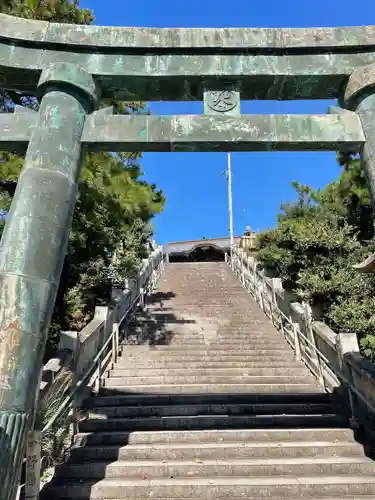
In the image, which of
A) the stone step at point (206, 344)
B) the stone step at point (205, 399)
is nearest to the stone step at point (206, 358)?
the stone step at point (206, 344)

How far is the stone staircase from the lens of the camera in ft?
15.0

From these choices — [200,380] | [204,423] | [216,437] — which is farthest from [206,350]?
[216,437]

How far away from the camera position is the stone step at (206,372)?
25.4 feet

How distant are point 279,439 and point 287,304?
5.47 meters

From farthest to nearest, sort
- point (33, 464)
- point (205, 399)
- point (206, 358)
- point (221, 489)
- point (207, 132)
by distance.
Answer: point (206, 358) < point (205, 399) < point (221, 489) < point (207, 132) < point (33, 464)

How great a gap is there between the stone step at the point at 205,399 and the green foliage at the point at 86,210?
5.54 ft

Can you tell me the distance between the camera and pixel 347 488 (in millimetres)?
4551

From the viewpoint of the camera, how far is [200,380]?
746cm

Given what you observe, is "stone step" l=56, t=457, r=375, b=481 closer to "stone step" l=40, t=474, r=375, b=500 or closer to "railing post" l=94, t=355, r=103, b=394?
"stone step" l=40, t=474, r=375, b=500

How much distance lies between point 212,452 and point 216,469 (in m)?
0.35

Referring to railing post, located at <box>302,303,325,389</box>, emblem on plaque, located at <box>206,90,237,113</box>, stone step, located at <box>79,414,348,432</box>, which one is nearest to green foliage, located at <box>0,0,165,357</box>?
stone step, located at <box>79,414,348,432</box>

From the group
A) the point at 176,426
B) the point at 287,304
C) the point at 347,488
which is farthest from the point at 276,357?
the point at 347,488

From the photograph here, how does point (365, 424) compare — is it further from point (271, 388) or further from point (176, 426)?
point (176, 426)

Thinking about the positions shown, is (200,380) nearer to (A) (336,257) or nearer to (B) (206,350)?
(B) (206,350)
